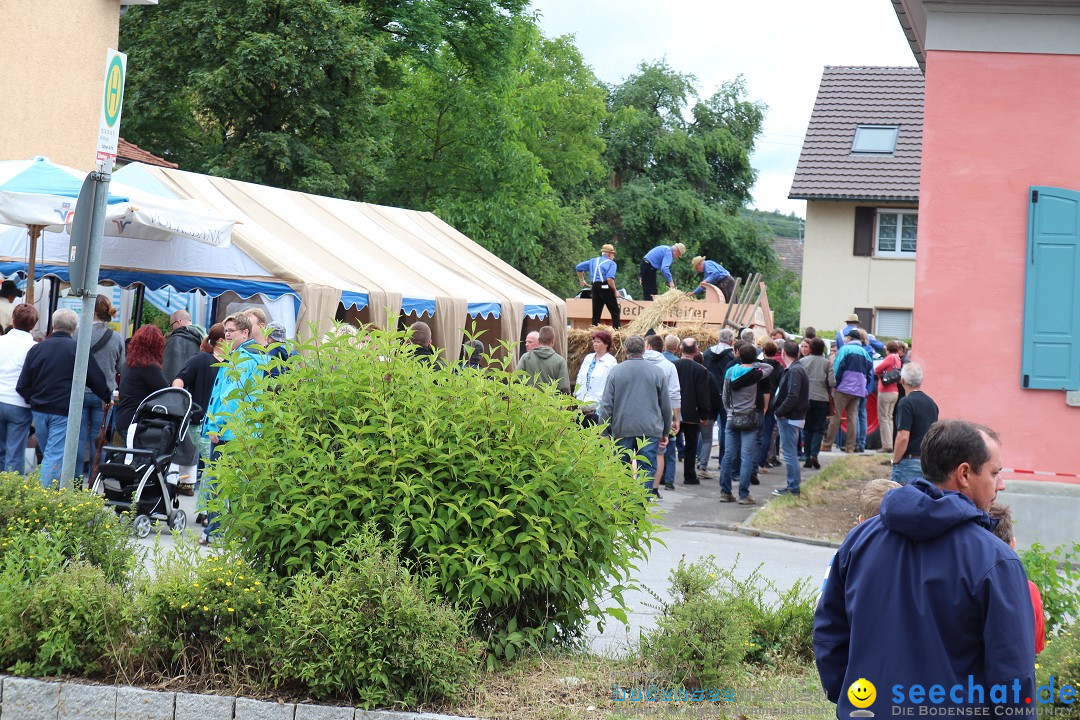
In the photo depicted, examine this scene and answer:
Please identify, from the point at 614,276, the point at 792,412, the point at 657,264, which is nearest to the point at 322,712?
the point at 792,412

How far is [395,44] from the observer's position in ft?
113

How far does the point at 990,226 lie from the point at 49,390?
897cm

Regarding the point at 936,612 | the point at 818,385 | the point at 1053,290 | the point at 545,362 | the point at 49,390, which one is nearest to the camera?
the point at 936,612

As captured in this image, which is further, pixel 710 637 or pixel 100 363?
pixel 100 363

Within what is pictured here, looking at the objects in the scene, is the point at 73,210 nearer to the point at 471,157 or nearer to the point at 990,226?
the point at 990,226

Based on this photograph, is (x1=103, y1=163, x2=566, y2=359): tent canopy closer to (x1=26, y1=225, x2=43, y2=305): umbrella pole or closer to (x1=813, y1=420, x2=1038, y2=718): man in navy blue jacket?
(x1=26, y1=225, x2=43, y2=305): umbrella pole

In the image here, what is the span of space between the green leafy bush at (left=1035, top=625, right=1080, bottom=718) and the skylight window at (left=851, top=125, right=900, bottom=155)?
3394cm

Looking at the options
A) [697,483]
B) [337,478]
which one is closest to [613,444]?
[337,478]

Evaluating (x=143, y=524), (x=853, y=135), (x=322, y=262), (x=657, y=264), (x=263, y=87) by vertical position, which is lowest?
(x=143, y=524)

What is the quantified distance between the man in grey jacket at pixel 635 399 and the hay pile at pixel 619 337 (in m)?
5.46

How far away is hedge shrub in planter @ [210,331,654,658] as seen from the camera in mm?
5254

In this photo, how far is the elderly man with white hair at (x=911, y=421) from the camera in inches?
382

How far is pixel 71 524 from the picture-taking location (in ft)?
19.6

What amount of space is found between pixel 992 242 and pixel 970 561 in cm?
881
